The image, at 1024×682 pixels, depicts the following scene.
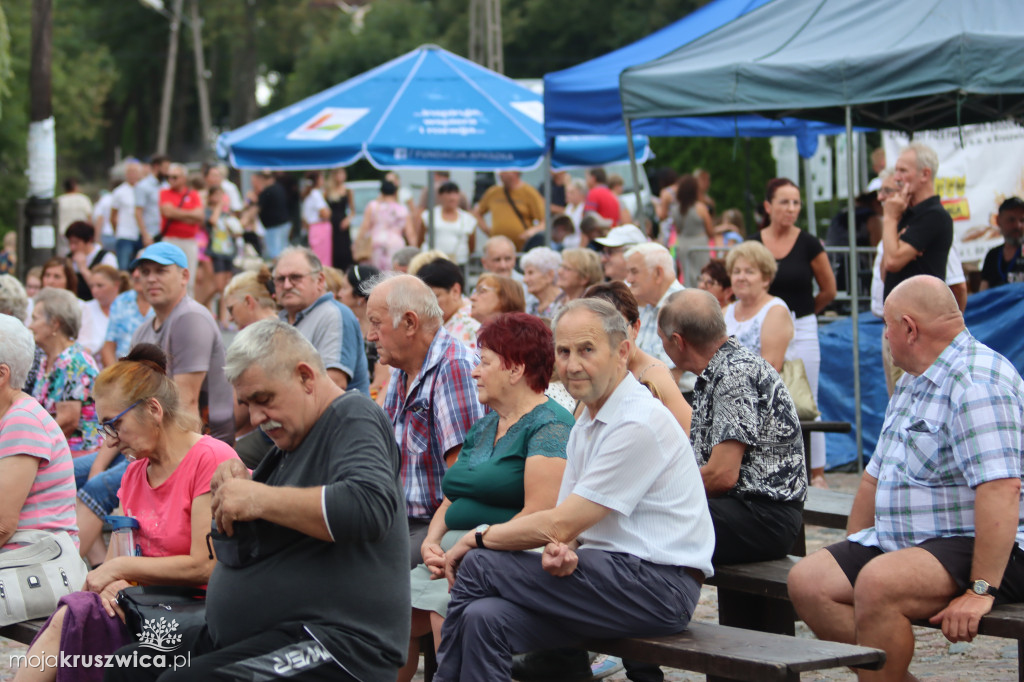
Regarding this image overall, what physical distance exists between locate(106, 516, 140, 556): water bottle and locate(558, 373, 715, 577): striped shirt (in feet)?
4.80

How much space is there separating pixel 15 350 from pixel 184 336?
1.66 metres

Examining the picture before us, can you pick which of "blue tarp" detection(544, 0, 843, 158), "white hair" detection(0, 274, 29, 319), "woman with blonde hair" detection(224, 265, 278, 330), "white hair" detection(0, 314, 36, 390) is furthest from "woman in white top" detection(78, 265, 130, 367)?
"white hair" detection(0, 314, 36, 390)

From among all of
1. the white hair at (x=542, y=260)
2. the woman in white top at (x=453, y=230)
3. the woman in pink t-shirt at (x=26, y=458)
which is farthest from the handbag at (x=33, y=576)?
the woman in white top at (x=453, y=230)

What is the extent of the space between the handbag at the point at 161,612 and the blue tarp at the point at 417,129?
821cm

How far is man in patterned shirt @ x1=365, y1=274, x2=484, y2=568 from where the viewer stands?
471 cm

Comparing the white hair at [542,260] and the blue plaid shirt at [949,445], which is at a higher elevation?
the white hair at [542,260]

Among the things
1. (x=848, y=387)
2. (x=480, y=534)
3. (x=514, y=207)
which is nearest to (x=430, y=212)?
(x=514, y=207)

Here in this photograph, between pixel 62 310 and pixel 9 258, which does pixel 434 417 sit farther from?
pixel 9 258

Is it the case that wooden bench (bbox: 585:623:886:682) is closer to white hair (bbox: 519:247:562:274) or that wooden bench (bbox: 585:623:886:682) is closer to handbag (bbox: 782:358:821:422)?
handbag (bbox: 782:358:821:422)

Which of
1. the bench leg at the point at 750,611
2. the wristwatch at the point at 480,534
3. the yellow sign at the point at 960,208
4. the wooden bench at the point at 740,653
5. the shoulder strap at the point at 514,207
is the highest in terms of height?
the shoulder strap at the point at 514,207

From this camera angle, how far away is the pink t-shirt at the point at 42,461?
440 cm

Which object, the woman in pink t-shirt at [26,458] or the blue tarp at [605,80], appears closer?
the woman in pink t-shirt at [26,458]

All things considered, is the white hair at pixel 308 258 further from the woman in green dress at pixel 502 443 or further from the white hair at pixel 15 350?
the woman in green dress at pixel 502 443

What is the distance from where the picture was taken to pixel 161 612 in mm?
3799
